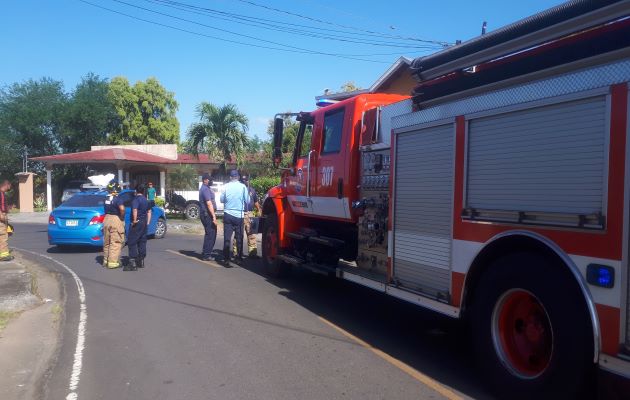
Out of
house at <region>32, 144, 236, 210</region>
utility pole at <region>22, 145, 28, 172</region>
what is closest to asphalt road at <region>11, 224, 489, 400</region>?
house at <region>32, 144, 236, 210</region>

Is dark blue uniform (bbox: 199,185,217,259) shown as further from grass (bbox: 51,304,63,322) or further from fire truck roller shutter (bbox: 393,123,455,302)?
fire truck roller shutter (bbox: 393,123,455,302)

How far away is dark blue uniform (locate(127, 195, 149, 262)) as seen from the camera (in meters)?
11.3

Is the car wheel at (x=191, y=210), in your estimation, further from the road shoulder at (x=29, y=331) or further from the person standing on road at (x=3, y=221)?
the road shoulder at (x=29, y=331)

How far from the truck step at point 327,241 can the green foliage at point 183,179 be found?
27085 mm

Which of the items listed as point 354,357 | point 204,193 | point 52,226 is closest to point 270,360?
point 354,357

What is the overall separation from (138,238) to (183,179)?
2419cm

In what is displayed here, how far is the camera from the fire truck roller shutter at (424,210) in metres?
5.16

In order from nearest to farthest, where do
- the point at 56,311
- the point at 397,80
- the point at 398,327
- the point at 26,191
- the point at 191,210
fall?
the point at 398,327 → the point at 56,311 → the point at 397,80 → the point at 191,210 → the point at 26,191

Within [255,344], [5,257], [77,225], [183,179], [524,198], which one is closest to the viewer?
[524,198]

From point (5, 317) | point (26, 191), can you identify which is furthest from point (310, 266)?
point (26, 191)

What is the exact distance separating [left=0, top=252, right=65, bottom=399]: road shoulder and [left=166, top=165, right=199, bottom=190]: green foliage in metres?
23.6

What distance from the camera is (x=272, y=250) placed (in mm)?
10125

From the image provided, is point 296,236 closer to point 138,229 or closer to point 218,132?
point 138,229

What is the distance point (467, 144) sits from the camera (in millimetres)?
4918
